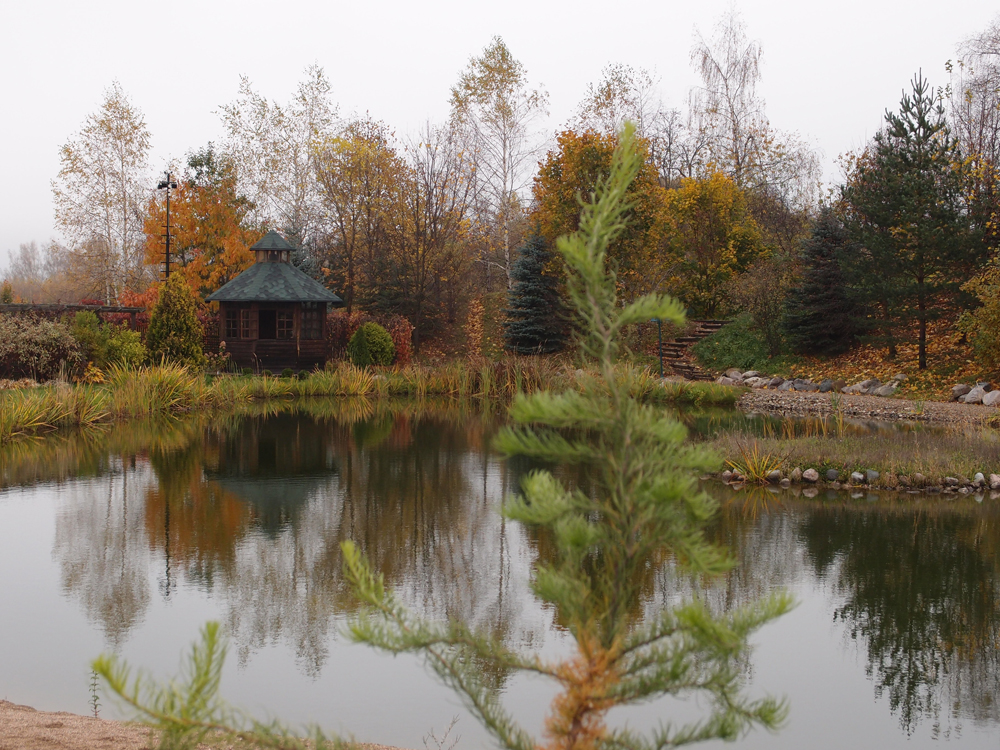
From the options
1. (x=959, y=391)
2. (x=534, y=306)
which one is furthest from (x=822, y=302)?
(x=534, y=306)

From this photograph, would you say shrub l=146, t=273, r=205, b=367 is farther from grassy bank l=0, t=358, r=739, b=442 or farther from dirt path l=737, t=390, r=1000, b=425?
dirt path l=737, t=390, r=1000, b=425

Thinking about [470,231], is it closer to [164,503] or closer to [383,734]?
[164,503]

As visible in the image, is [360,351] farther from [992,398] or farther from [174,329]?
[992,398]

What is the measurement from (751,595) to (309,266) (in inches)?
1006

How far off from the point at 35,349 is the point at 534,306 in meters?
13.3

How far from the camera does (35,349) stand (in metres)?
18.8

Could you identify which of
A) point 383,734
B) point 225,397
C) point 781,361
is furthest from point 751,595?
point 781,361

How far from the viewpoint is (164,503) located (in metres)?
9.29

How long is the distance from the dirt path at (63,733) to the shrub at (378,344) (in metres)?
18.8

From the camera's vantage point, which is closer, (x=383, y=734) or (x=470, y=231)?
(x=383, y=734)

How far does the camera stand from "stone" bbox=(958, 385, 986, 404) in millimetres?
16969

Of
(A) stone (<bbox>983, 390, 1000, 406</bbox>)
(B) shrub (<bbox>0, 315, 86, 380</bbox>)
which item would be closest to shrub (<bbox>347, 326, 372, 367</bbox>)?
(B) shrub (<bbox>0, 315, 86, 380</bbox>)

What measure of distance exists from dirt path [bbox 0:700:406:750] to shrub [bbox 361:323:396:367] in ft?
61.6

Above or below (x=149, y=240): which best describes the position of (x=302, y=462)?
below
